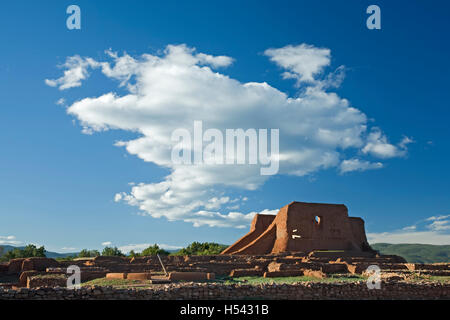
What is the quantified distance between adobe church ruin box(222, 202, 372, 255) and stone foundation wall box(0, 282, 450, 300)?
23.0 meters

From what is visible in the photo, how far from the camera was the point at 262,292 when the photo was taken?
12922mm

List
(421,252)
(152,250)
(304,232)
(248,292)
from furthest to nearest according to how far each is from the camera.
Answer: (421,252) < (152,250) < (304,232) < (248,292)

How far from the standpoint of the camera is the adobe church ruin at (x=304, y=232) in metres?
38.7

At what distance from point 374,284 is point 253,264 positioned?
1243 centimetres

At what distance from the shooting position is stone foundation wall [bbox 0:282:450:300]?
11.0 m

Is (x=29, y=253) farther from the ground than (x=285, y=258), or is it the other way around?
(x=285, y=258)

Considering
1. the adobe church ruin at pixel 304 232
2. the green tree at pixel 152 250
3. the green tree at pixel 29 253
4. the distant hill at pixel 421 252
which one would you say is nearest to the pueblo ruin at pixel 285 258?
the adobe church ruin at pixel 304 232

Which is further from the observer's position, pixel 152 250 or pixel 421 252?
pixel 421 252

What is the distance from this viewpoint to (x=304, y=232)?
1563 inches

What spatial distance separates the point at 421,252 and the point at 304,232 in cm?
8833

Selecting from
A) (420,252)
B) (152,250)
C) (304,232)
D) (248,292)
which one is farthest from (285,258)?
(420,252)

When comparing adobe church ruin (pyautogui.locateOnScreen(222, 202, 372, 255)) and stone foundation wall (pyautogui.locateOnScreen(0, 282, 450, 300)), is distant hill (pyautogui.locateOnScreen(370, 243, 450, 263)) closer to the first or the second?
adobe church ruin (pyautogui.locateOnScreen(222, 202, 372, 255))

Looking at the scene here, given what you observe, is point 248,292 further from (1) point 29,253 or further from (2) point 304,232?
(1) point 29,253
